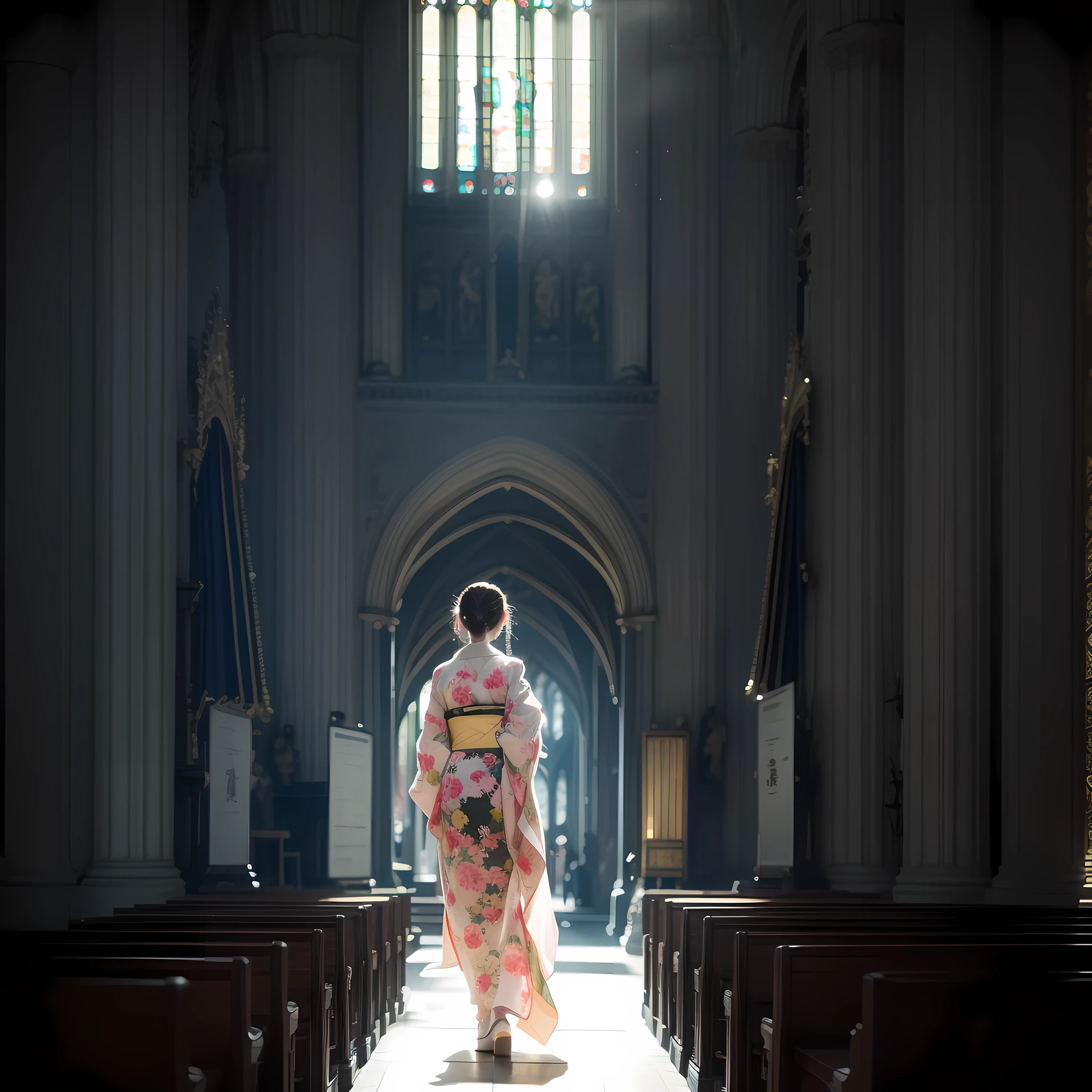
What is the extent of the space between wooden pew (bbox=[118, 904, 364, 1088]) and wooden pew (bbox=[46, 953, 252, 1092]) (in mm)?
1153

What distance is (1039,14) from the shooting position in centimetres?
723

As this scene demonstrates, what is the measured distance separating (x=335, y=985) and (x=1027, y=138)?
5028 mm

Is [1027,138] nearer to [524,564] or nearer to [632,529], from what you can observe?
[632,529]

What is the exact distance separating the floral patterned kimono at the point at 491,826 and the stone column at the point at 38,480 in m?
2.49

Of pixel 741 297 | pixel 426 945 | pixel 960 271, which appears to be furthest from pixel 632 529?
pixel 960 271

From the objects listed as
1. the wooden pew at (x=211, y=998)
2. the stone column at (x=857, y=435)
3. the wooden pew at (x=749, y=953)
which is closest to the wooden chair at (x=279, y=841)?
the stone column at (x=857, y=435)

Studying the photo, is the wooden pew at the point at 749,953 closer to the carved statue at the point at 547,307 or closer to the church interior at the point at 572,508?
the church interior at the point at 572,508

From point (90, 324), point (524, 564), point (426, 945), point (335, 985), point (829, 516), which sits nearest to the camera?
point (335, 985)

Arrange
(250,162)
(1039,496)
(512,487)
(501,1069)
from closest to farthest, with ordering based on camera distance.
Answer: (501,1069)
(1039,496)
(250,162)
(512,487)

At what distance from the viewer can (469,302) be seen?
637 inches

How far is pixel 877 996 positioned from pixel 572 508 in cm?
1328

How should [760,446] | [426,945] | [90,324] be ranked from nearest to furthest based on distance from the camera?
[90,324]
[426,945]
[760,446]

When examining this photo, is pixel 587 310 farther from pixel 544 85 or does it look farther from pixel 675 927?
pixel 675 927

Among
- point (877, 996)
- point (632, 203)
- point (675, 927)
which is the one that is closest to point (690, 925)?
point (675, 927)
